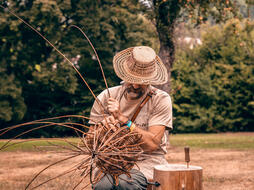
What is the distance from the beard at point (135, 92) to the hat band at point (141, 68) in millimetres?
165

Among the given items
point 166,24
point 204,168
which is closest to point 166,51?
point 166,24

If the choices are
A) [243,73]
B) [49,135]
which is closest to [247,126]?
[243,73]

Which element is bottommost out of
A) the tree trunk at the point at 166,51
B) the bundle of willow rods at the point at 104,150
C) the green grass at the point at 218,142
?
the green grass at the point at 218,142

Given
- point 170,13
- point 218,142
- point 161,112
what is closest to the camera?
point 161,112

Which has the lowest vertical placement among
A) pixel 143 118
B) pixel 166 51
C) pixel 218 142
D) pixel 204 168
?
pixel 204 168

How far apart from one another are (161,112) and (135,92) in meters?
0.30

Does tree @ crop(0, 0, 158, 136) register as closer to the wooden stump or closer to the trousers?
the trousers

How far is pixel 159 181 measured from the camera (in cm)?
342

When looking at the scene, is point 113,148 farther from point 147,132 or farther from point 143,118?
point 143,118

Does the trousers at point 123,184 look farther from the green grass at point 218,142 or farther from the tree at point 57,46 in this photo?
the tree at point 57,46

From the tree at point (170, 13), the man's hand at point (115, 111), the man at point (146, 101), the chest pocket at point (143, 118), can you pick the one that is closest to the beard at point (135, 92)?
the man at point (146, 101)

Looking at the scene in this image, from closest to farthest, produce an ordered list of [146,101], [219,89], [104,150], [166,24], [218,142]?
[104,150], [146,101], [166,24], [218,142], [219,89]

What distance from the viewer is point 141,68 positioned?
3.91 meters

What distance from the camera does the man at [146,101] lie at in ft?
12.5
